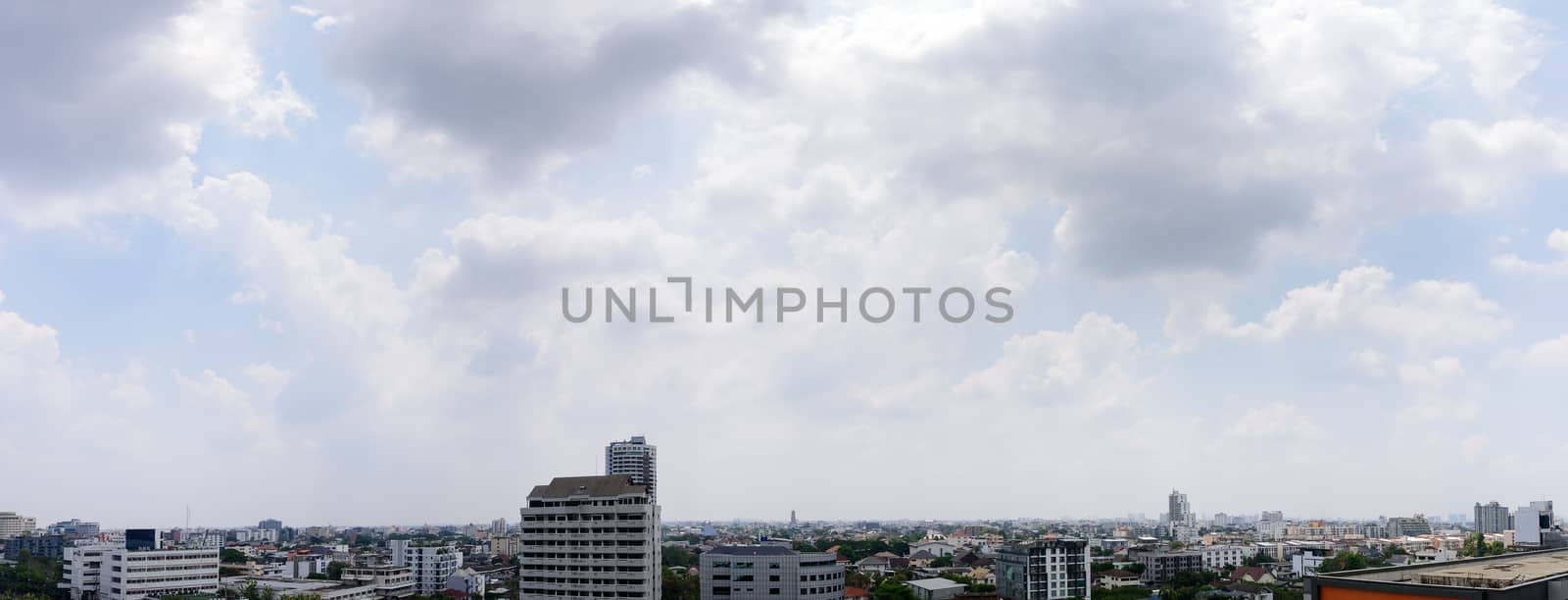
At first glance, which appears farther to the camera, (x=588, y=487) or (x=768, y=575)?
(x=768, y=575)

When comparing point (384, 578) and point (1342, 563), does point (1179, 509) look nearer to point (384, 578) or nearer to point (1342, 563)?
point (1342, 563)

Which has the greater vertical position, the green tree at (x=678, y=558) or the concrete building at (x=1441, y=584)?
the concrete building at (x=1441, y=584)

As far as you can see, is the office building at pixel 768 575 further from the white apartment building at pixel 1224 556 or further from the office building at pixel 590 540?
the white apartment building at pixel 1224 556

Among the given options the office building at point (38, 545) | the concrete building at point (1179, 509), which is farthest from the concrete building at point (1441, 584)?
the concrete building at point (1179, 509)

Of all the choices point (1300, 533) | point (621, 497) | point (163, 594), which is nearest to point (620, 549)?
point (621, 497)

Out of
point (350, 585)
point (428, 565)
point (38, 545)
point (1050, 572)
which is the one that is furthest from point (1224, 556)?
point (38, 545)
